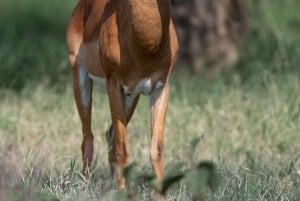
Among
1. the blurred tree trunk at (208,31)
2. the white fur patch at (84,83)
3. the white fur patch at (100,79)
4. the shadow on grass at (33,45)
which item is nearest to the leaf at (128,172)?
the white fur patch at (100,79)

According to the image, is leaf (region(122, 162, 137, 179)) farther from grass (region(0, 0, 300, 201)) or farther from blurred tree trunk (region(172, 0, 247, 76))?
blurred tree trunk (region(172, 0, 247, 76))

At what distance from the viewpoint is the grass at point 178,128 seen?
6781mm

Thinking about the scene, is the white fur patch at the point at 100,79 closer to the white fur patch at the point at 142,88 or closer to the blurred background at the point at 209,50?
the white fur patch at the point at 142,88

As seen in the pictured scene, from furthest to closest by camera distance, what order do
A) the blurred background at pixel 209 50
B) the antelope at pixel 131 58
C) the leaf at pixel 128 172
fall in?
the blurred background at pixel 209 50, the antelope at pixel 131 58, the leaf at pixel 128 172

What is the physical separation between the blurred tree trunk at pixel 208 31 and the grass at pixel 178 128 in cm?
25

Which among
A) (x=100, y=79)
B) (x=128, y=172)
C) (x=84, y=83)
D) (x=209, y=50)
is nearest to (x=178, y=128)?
(x=84, y=83)

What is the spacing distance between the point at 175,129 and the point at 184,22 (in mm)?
3161

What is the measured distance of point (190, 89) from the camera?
451 inches

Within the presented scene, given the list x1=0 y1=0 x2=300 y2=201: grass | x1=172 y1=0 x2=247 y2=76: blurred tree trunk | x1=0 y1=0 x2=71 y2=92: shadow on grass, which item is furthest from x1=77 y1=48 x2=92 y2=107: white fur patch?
x1=172 y1=0 x2=247 y2=76: blurred tree trunk

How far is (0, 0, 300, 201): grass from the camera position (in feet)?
22.2

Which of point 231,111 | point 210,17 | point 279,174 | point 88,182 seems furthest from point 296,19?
point 88,182

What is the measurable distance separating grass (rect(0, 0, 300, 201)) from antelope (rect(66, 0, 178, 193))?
1.26 feet

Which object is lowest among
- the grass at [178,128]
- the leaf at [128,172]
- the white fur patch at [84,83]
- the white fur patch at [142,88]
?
the grass at [178,128]

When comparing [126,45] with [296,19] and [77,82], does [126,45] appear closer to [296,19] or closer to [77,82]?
[77,82]
